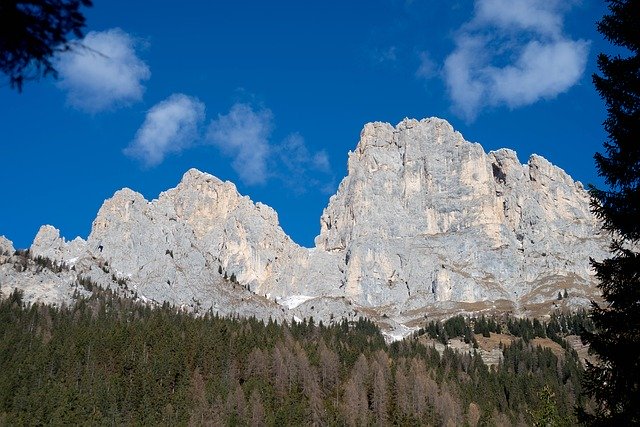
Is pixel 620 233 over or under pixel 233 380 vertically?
under

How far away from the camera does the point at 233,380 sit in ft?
461

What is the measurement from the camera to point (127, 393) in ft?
427

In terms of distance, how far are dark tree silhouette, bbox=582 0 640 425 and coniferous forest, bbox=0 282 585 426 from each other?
328 feet

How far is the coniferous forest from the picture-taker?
395ft

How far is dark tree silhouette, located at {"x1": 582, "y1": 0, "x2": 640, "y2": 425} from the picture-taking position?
1609 centimetres

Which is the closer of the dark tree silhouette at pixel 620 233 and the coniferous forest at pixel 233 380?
the dark tree silhouette at pixel 620 233

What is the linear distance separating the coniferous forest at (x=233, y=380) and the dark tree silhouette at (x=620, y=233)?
99883 mm

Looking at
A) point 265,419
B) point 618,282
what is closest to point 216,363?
point 265,419

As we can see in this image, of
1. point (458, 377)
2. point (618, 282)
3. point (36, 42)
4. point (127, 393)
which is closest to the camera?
point (36, 42)

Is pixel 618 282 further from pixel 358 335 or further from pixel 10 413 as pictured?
pixel 358 335

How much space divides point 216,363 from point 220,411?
29349 mm

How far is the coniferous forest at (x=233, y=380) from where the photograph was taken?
395 feet

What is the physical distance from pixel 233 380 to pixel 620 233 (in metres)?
133

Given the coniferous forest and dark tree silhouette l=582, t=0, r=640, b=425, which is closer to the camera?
dark tree silhouette l=582, t=0, r=640, b=425
